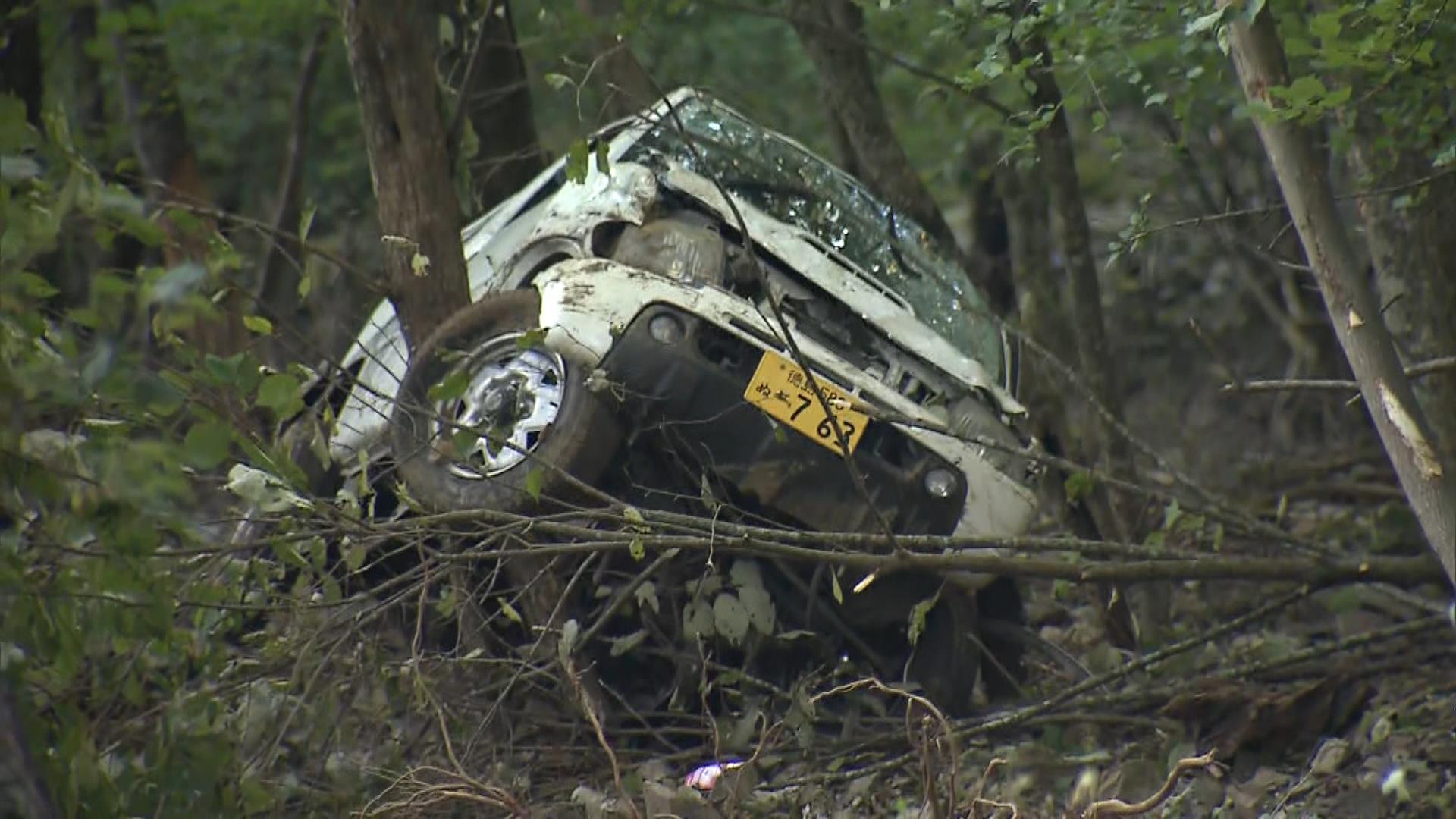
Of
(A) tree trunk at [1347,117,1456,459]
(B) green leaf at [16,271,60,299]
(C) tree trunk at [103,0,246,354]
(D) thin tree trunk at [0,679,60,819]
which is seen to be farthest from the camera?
(C) tree trunk at [103,0,246,354]

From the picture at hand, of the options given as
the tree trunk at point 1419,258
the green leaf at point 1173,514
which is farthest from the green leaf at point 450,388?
the tree trunk at point 1419,258

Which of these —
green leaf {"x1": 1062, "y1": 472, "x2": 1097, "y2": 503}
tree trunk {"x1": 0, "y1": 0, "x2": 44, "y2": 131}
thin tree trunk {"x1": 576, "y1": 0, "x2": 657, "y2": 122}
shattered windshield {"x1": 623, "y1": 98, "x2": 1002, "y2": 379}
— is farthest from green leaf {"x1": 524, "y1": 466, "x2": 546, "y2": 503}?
tree trunk {"x1": 0, "y1": 0, "x2": 44, "y2": 131}

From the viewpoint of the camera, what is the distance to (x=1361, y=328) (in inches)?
173

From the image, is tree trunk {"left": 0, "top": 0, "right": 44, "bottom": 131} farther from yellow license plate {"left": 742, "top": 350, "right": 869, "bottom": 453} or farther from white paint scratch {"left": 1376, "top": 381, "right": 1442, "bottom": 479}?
white paint scratch {"left": 1376, "top": 381, "right": 1442, "bottom": 479}

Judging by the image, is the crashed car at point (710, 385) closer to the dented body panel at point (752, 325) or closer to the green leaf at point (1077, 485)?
the dented body panel at point (752, 325)

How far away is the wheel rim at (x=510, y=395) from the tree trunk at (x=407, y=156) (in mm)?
397

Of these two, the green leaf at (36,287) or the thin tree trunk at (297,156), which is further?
the thin tree trunk at (297,156)

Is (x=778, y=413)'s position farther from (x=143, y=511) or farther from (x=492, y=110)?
(x=492, y=110)

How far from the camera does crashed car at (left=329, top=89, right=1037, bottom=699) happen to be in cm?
557

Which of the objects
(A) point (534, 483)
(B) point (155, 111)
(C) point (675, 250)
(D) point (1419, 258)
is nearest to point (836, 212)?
(C) point (675, 250)

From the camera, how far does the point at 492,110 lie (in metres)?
9.07

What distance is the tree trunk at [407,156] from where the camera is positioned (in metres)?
5.88

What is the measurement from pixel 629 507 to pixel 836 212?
7.56 feet

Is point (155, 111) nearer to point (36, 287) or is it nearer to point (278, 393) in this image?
point (36, 287)
